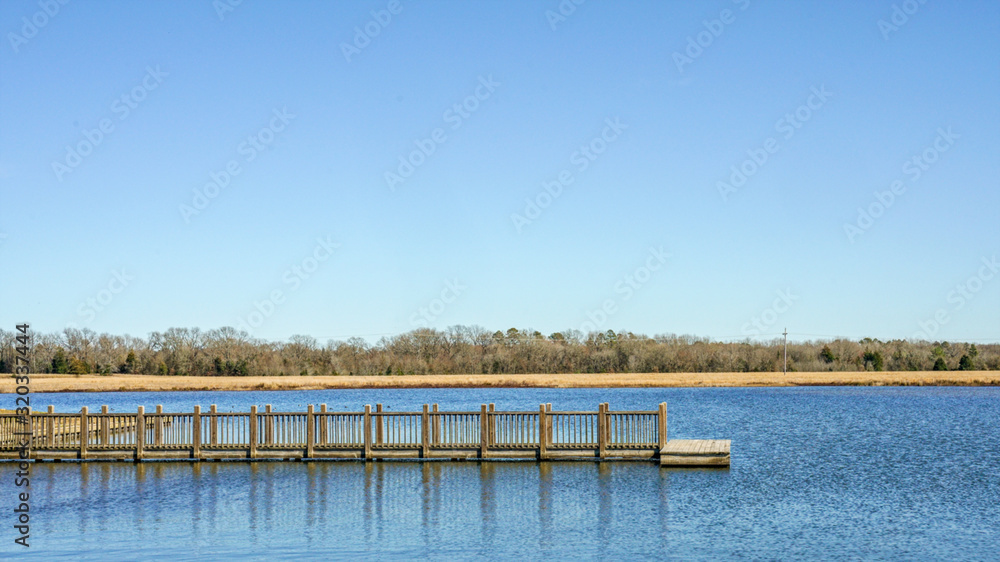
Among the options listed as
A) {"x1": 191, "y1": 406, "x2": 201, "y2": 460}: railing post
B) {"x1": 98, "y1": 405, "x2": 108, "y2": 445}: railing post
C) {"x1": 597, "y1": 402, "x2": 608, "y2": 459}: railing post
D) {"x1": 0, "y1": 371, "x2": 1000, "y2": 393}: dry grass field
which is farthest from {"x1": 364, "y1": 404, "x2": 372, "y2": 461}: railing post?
{"x1": 0, "y1": 371, "x2": 1000, "y2": 393}: dry grass field

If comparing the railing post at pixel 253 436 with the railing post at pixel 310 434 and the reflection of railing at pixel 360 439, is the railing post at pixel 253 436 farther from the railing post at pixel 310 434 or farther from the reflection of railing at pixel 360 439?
the railing post at pixel 310 434

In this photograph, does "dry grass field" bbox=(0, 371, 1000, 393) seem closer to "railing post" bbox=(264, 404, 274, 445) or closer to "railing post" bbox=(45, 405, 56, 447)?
"railing post" bbox=(45, 405, 56, 447)

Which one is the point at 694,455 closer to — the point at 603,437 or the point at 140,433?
the point at 603,437

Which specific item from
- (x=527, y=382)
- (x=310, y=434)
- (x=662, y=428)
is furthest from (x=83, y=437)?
(x=527, y=382)

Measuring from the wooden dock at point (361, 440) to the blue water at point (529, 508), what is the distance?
1.67 feet

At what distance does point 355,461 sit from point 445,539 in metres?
10.5

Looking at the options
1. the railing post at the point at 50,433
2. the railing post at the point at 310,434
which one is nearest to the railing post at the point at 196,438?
the railing post at the point at 310,434

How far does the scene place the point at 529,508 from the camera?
21.9m

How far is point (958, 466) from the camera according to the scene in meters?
30.1

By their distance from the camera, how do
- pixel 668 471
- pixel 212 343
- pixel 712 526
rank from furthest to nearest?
pixel 212 343 → pixel 668 471 → pixel 712 526

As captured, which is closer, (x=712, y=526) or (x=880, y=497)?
(x=712, y=526)

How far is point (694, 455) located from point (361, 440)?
34.7 ft

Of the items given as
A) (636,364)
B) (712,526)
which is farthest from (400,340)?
(712,526)

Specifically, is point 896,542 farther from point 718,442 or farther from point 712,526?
point 718,442
